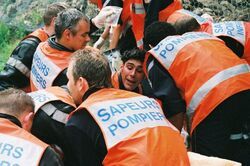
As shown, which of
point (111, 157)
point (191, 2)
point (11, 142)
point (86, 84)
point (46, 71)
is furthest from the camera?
point (191, 2)

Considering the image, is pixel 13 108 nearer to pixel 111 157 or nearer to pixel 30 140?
pixel 30 140

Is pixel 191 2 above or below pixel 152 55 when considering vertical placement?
below

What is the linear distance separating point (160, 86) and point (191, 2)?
397 cm

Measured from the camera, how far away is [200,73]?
3.27 m

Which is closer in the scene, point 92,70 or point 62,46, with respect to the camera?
point 92,70

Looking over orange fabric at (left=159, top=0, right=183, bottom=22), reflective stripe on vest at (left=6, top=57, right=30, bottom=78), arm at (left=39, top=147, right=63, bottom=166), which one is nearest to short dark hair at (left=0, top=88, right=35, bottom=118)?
arm at (left=39, top=147, right=63, bottom=166)

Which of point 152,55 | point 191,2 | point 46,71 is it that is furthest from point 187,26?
point 191,2

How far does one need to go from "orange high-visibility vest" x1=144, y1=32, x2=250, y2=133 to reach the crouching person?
64cm

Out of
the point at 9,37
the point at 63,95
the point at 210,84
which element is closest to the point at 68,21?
the point at 63,95

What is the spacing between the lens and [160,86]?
10.9ft

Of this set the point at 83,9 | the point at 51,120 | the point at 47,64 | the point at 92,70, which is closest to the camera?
the point at 92,70

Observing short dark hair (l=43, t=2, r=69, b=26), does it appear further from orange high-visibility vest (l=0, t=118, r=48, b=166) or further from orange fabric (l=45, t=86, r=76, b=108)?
orange high-visibility vest (l=0, t=118, r=48, b=166)

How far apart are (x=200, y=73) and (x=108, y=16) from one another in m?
2.06

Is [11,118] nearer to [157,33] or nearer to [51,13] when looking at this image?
[157,33]
